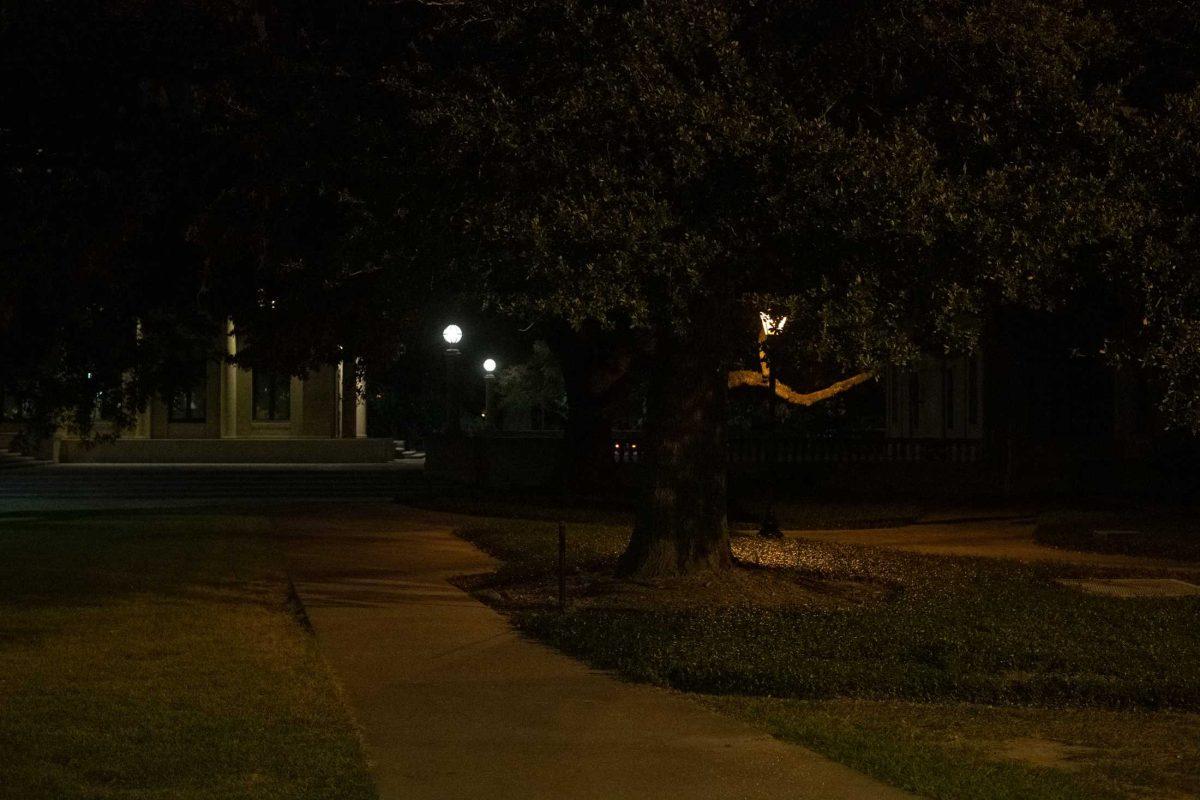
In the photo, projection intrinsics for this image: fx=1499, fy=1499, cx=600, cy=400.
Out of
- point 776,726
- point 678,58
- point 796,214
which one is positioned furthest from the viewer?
point 678,58

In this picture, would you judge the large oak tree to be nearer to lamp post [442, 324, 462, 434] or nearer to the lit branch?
lamp post [442, 324, 462, 434]

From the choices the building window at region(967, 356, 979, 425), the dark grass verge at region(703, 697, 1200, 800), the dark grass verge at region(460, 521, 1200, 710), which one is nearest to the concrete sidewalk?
the dark grass verge at region(703, 697, 1200, 800)

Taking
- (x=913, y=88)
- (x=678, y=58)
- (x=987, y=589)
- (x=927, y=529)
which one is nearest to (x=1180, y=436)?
(x=927, y=529)

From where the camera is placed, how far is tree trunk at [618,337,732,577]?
15008 millimetres

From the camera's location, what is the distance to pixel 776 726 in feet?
29.5

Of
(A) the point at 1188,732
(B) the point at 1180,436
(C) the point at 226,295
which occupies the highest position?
(C) the point at 226,295

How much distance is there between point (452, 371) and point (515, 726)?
77.3 feet

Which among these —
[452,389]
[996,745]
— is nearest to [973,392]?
[452,389]

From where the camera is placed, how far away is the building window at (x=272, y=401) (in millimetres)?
48969

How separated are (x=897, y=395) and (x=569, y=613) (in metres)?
26.3

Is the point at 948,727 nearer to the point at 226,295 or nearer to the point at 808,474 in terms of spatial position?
the point at 226,295

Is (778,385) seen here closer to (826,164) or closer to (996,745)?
(826,164)

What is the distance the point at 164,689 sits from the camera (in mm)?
9969

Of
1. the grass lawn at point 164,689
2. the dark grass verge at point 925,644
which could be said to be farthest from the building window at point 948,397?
the grass lawn at point 164,689
